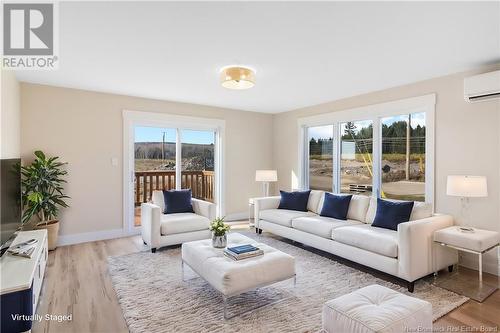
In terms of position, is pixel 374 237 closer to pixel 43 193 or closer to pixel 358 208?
pixel 358 208

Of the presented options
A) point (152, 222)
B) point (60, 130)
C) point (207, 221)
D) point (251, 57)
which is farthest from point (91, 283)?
point (251, 57)

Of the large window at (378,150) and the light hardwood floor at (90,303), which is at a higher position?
the large window at (378,150)

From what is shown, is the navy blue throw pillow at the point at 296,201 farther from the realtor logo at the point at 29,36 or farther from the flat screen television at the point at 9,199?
the realtor logo at the point at 29,36

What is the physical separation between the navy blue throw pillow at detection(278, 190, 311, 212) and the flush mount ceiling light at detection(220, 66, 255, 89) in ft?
7.29

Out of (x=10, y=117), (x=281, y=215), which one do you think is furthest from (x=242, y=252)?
(x=10, y=117)

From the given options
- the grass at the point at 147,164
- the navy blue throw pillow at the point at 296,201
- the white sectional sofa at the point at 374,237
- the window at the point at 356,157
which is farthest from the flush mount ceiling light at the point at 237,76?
the grass at the point at 147,164

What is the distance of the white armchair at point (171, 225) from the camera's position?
12.7 feet

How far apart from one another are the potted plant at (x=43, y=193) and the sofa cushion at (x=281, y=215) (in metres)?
3.08

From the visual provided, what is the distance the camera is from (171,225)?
3986 millimetres

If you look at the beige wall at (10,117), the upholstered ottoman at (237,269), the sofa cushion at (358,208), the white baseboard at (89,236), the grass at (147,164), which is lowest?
the white baseboard at (89,236)

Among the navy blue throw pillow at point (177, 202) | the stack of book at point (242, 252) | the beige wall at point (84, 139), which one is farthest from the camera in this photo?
the navy blue throw pillow at point (177, 202)

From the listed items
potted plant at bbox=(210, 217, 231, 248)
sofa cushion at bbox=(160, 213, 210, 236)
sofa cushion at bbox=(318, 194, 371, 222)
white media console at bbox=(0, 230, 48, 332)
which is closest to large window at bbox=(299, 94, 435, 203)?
sofa cushion at bbox=(318, 194, 371, 222)

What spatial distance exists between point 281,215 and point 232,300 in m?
2.03

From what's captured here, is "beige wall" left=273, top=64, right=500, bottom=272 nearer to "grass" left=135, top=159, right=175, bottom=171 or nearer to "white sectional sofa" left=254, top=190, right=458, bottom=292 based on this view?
"white sectional sofa" left=254, top=190, right=458, bottom=292
